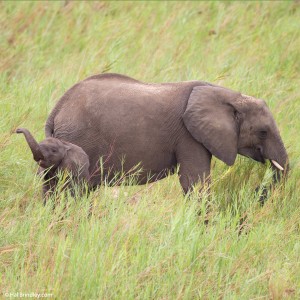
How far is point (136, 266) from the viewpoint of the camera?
220 inches

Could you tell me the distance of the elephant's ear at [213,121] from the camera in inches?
289

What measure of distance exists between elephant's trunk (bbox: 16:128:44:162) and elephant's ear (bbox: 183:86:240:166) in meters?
1.31

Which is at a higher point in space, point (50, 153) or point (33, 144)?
point (33, 144)

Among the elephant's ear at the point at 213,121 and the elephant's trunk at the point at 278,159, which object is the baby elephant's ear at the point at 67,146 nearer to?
the elephant's ear at the point at 213,121

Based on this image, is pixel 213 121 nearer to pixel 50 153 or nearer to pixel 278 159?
pixel 278 159

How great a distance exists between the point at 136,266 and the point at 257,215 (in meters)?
1.42

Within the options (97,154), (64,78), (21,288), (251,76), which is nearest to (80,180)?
(97,154)

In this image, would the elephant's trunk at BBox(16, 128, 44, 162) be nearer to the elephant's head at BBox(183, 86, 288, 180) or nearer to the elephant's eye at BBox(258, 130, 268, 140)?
the elephant's head at BBox(183, 86, 288, 180)

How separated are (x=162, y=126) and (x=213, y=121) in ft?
1.20

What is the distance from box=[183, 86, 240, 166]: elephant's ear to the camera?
733 centimetres

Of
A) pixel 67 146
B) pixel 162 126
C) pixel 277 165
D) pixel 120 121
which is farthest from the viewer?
pixel 277 165

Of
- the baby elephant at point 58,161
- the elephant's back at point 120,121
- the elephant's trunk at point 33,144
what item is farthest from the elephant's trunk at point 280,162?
the elephant's trunk at point 33,144

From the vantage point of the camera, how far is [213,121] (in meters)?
7.36

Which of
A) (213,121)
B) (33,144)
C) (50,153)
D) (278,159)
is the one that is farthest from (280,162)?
(33,144)
